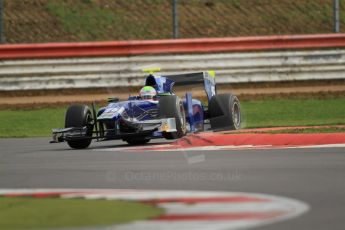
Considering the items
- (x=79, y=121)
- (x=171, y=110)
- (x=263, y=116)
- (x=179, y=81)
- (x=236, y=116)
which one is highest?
(x=179, y=81)

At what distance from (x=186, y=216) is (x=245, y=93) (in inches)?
651

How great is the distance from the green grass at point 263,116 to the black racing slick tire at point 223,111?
2.08 meters

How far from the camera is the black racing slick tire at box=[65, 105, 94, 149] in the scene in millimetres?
16266

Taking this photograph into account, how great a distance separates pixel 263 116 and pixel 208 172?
10.9 meters

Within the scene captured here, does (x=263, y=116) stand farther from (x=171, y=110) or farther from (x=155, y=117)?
(x=171, y=110)

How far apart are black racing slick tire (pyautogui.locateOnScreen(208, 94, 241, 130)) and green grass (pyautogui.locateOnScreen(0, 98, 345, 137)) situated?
2077 mm

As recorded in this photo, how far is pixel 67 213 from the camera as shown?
26.1ft

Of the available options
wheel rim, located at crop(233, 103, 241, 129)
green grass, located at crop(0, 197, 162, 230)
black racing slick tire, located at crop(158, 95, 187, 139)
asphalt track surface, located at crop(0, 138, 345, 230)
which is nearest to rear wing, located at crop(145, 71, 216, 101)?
wheel rim, located at crop(233, 103, 241, 129)

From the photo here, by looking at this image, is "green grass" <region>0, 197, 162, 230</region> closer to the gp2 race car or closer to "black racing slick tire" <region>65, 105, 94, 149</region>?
the gp2 race car

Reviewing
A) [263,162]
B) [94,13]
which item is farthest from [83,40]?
[263,162]

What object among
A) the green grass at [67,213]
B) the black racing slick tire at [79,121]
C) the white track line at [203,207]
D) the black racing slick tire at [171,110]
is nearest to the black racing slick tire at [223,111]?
the black racing slick tire at [171,110]

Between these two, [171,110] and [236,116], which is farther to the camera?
[236,116]

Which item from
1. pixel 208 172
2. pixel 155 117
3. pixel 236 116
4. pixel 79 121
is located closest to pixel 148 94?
pixel 155 117

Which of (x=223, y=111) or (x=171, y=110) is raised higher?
(x=171, y=110)
